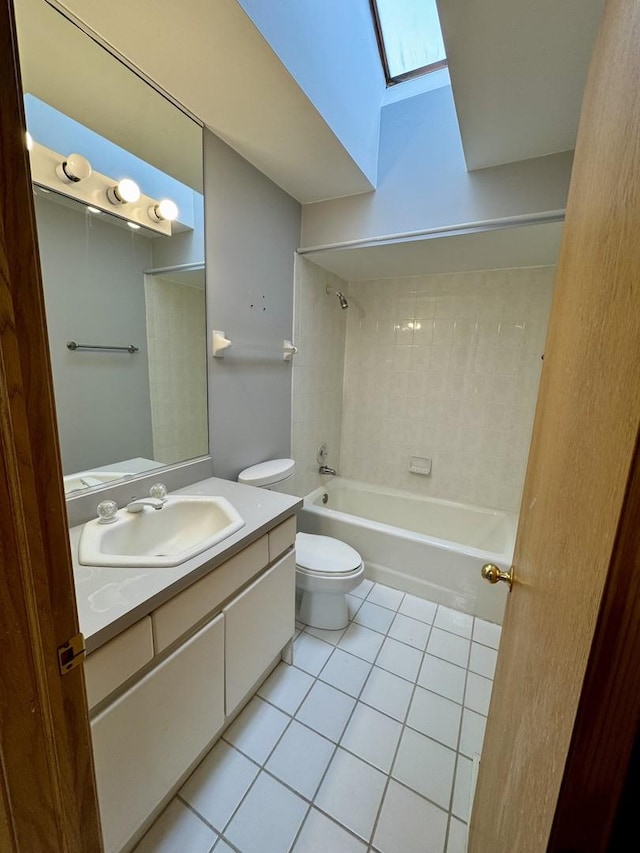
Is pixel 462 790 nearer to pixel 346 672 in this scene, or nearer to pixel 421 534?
pixel 346 672

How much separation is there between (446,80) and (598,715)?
247 centimetres

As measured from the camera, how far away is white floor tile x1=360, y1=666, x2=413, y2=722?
1425mm

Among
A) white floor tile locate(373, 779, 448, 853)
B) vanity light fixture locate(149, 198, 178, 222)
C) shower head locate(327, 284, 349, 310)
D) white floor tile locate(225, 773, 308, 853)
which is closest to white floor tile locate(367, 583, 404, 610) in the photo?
white floor tile locate(373, 779, 448, 853)

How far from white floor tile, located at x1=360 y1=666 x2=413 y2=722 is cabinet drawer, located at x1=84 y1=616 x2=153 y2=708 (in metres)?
1.05

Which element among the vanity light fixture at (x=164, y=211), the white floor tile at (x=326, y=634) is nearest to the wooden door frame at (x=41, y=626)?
the vanity light fixture at (x=164, y=211)

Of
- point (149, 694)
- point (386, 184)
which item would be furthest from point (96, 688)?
point (386, 184)

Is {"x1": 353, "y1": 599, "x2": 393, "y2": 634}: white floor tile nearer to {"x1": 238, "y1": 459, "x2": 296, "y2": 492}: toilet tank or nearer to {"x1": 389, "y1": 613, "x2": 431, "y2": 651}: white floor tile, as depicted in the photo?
{"x1": 389, "y1": 613, "x2": 431, "y2": 651}: white floor tile

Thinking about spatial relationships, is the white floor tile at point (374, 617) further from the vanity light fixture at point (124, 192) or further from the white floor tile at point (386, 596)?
the vanity light fixture at point (124, 192)

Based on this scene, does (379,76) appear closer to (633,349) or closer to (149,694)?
(633,349)

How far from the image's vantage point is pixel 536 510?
2.21 ft

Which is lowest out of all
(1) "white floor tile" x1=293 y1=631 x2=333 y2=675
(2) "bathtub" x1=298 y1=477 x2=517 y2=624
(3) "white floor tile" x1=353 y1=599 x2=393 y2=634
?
(1) "white floor tile" x1=293 y1=631 x2=333 y2=675

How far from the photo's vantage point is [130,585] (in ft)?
2.93

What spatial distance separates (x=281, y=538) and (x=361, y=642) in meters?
0.84

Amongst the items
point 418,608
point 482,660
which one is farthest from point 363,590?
point 482,660
